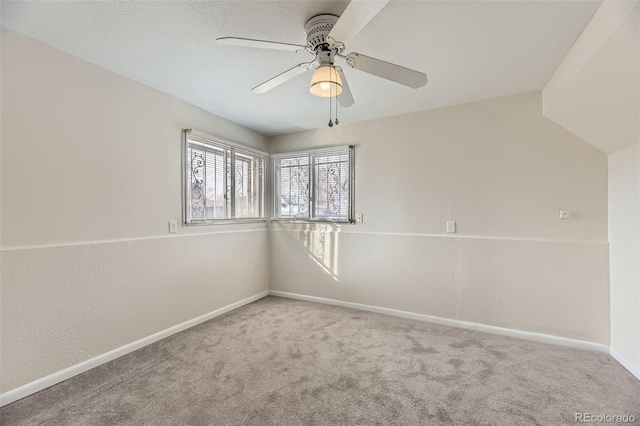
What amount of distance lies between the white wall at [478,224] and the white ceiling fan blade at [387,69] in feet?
5.40

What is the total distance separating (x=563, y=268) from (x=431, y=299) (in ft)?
4.05

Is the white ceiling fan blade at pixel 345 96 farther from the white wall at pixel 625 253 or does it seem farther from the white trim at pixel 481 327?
the white trim at pixel 481 327

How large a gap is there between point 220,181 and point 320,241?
1495 mm

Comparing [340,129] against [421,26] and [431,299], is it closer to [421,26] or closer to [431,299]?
[421,26]

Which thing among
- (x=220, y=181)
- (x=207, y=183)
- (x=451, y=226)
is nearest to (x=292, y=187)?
(x=220, y=181)

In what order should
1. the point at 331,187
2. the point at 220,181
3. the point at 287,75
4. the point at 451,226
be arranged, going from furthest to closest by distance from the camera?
the point at 331,187 → the point at 220,181 → the point at 451,226 → the point at 287,75

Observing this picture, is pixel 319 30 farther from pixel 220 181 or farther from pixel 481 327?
pixel 481 327

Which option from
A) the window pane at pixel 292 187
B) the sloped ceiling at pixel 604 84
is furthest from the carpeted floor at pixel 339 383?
the sloped ceiling at pixel 604 84

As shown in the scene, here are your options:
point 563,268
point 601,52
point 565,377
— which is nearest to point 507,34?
point 601,52

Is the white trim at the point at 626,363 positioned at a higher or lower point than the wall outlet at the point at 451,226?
lower

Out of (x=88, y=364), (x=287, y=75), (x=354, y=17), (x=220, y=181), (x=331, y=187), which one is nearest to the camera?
(x=354, y=17)

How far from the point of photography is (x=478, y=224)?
3025 mm

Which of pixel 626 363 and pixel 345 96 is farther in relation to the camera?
pixel 626 363

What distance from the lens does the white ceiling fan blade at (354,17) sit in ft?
4.03
